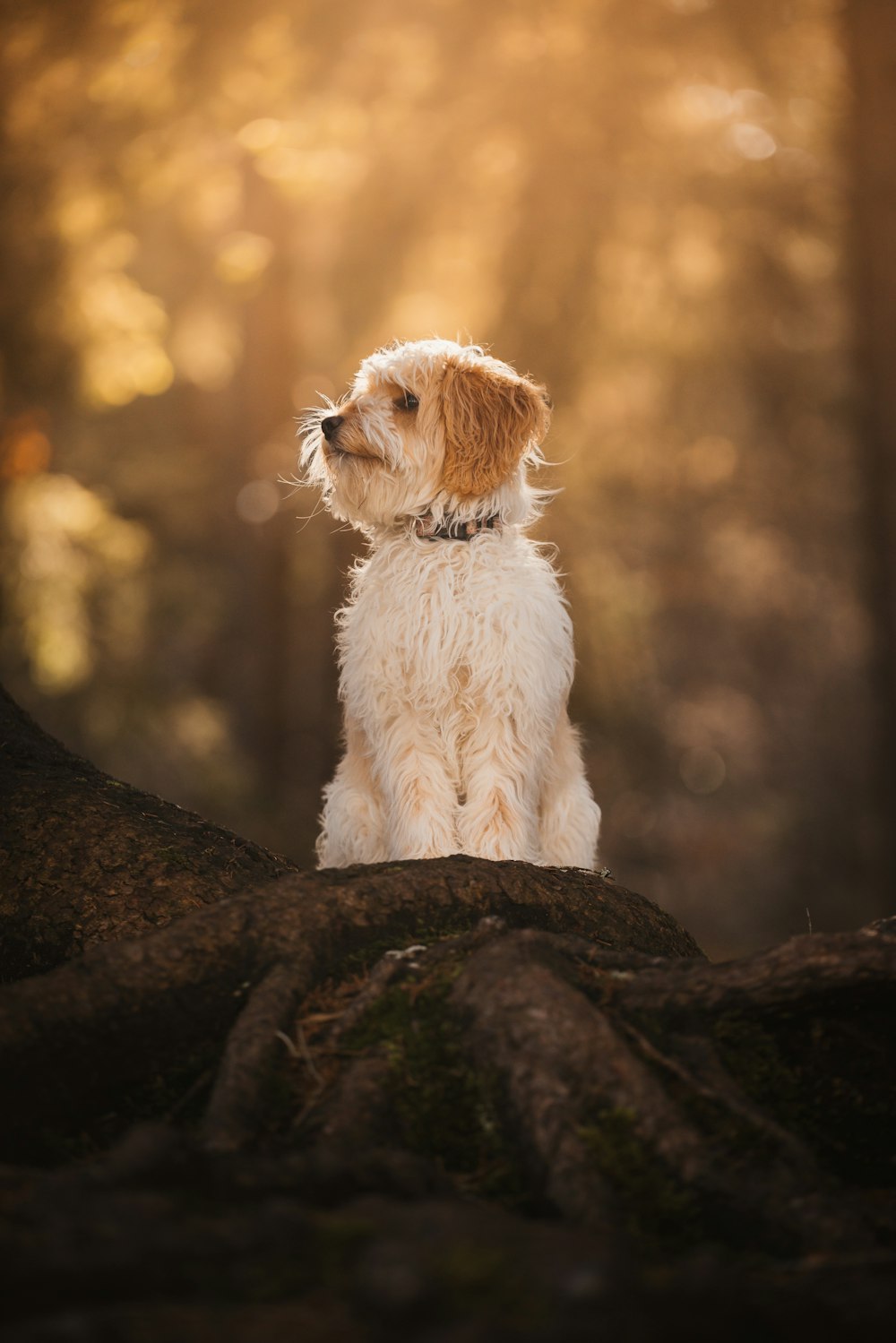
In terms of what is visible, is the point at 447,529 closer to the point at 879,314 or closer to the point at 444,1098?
the point at 444,1098

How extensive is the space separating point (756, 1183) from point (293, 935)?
1340 mm

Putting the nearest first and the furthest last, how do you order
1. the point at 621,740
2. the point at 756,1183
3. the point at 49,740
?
1. the point at 756,1183
2. the point at 49,740
3. the point at 621,740

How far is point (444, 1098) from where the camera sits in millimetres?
2699

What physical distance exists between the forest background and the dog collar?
13.3 ft

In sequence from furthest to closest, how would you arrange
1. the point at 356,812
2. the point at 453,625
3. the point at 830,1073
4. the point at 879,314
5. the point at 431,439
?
the point at 879,314, the point at 356,812, the point at 431,439, the point at 453,625, the point at 830,1073

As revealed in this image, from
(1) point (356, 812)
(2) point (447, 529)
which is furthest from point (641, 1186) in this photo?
(2) point (447, 529)

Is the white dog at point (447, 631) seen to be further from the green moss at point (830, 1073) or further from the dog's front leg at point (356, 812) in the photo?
the green moss at point (830, 1073)

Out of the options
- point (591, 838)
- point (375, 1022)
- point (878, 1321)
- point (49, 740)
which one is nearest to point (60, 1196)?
point (375, 1022)

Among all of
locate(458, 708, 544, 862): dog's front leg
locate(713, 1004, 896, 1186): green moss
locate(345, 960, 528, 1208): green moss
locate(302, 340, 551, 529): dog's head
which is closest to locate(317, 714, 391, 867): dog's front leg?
locate(458, 708, 544, 862): dog's front leg

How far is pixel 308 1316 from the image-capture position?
68.3 inches

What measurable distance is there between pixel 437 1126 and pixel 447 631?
259cm

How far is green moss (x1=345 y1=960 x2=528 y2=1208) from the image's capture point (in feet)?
8.39

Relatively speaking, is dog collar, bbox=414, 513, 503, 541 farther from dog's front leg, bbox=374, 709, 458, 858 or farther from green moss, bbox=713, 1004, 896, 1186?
Answer: green moss, bbox=713, 1004, 896, 1186

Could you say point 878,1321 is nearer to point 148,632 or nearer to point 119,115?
point 119,115
